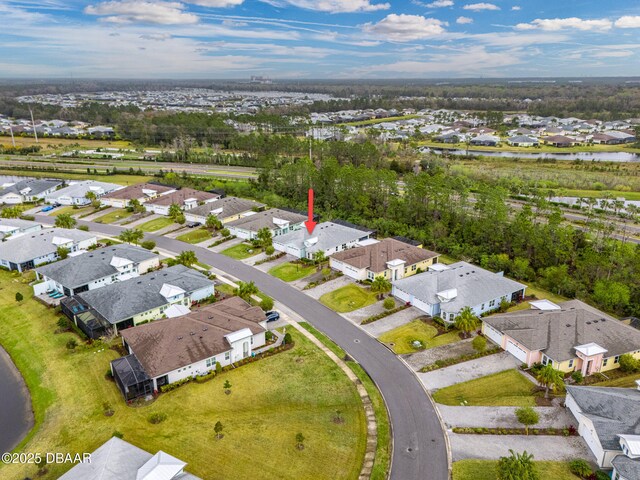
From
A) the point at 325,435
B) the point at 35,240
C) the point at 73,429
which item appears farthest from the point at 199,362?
the point at 35,240

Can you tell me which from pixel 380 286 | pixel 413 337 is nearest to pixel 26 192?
pixel 380 286

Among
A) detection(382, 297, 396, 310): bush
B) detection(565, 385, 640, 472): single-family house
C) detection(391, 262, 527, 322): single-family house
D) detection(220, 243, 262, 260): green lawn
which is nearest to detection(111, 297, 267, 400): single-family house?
detection(382, 297, 396, 310): bush

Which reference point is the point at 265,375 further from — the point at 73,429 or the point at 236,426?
the point at 73,429

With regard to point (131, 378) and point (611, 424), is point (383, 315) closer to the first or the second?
point (611, 424)

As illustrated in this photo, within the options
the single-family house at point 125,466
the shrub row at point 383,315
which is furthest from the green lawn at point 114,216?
the single-family house at point 125,466

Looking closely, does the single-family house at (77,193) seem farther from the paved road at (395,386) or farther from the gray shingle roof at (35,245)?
the paved road at (395,386)

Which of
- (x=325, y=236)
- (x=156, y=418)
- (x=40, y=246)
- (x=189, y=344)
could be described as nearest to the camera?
(x=156, y=418)

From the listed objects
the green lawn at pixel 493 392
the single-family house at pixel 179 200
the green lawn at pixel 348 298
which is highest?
the single-family house at pixel 179 200
